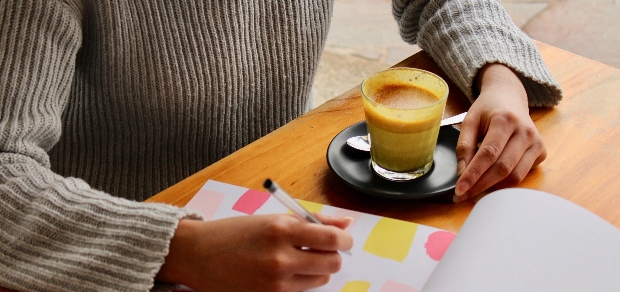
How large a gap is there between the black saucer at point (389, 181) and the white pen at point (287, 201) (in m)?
0.11

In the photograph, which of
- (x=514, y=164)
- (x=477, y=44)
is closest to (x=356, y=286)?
(x=514, y=164)

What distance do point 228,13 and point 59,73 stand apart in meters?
0.27

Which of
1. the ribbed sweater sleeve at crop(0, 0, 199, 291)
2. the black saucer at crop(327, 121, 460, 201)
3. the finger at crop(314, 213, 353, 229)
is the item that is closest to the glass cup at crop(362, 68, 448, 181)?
the black saucer at crop(327, 121, 460, 201)

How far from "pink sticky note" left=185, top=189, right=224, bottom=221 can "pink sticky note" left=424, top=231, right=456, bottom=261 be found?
24 centimetres

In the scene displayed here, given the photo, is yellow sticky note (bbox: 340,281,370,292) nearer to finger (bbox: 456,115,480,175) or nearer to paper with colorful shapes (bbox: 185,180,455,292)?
paper with colorful shapes (bbox: 185,180,455,292)

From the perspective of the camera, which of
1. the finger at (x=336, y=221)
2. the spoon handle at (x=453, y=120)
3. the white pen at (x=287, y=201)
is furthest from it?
the spoon handle at (x=453, y=120)

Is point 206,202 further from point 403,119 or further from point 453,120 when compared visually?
point 453,120

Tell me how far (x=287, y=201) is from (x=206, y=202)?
0.19 m

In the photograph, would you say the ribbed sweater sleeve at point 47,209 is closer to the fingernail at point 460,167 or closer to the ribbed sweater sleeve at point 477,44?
the fingernail at point 460,167

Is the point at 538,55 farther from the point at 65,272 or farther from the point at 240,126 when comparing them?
the point at 65,272

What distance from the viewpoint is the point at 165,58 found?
871mm

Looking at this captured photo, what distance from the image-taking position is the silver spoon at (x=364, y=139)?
2.55 ft

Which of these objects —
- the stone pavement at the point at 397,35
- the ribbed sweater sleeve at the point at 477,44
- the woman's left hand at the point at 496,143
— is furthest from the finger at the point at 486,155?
the stone pavement at the point at 397,35

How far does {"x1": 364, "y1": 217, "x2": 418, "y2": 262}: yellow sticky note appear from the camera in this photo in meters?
0.62
